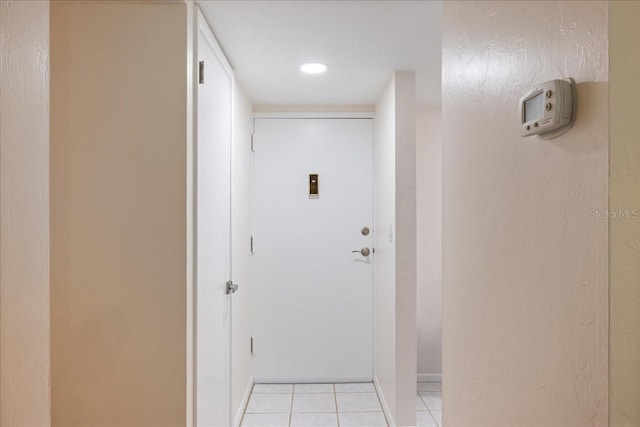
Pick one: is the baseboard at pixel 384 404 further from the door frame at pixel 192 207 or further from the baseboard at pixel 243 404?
the door frame at pixel 192 207

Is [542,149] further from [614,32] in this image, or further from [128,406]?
[128,406]

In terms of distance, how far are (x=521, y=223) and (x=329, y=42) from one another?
150 centimetres

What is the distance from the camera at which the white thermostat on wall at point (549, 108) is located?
0.74m

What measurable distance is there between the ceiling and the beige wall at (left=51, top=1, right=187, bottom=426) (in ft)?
1.27

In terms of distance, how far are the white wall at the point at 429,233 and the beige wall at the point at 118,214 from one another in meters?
2.30

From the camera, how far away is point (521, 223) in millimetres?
930

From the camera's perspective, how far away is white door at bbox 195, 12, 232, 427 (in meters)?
1.73

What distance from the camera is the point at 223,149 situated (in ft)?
7.31

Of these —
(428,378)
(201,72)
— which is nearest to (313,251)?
(428,378)

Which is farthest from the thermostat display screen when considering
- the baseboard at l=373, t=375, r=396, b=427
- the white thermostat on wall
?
the baseboard at l=373, t=375, r=396, b=427

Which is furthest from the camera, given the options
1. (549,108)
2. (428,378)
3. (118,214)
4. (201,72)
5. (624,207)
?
(428,378)

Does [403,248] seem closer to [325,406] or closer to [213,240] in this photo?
[213,240]

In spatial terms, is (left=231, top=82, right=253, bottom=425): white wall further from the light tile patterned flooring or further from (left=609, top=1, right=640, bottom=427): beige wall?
(left=609, top=1, right=640, bottom=427): beige wall

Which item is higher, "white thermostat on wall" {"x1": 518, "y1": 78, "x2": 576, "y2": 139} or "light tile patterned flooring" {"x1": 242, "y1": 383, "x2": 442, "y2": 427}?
"white thermostat on wall" {"x1": 518, "y1": 78, "x2": 576, "y2": 139}
